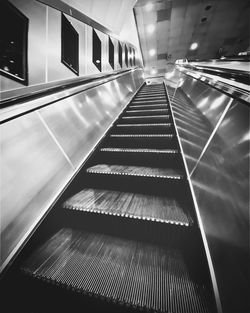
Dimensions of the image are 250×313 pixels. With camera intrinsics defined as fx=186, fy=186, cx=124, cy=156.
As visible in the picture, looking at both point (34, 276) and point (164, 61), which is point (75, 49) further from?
point (164, 61)

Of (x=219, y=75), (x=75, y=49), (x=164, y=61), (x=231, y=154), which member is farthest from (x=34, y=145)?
(x=164, y=61)

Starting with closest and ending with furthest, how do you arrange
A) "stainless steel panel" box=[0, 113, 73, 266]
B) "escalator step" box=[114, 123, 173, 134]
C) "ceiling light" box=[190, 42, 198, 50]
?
"stainless steel panel" box=[0, 113, 73, 266]
"escalator step" box=[114, 123, 173, 134]
"ceiling light" box=[190, 42, 198, 50]

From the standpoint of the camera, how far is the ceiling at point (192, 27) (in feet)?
25.0

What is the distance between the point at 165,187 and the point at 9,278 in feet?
4.10

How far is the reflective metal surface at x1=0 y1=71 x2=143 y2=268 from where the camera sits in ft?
3.76

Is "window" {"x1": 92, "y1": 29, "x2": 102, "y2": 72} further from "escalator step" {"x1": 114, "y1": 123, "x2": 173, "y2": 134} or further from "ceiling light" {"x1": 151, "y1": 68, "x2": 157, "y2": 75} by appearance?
"ceiling light" {"x1": 151, "y1": 68, "x2": 157, "y2": 75}

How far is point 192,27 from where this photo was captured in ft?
30.5

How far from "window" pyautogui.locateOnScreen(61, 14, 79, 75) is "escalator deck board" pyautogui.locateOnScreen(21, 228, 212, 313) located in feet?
12.9

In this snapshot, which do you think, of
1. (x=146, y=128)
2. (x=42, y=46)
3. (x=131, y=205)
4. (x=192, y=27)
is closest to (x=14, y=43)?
(x=42, y=46)

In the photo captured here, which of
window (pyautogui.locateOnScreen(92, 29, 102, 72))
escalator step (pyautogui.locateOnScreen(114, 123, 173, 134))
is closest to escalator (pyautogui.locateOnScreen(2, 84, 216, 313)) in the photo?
escalator step (pyautogui.locateOnScreen(114, 123, 173, 134))

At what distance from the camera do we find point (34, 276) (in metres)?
1.05

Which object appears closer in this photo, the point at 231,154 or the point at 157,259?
the point at 231,154

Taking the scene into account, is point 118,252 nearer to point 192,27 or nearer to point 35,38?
point 35,38

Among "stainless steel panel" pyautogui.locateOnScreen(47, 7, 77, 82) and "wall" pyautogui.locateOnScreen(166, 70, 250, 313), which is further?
"stainless steel panel" pyautogui.locateOnScreen(47, 7, 77, 82)
